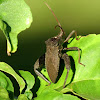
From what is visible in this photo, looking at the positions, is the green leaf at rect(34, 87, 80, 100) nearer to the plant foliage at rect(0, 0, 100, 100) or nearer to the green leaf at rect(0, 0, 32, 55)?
the plant foliage at rect(0, 0, 100, 100)

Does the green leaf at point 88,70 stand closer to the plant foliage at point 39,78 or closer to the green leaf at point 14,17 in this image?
the plant foliage at point 39,78

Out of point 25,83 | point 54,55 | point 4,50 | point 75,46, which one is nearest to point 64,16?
point 54,55

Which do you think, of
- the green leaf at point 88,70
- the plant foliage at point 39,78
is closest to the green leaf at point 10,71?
the plant foliage at point 39,78

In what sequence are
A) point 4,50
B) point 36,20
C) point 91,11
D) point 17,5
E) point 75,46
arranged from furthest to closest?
point 91,11 → point 36,20 → point 4,50 → point 75,46 → point 17,5

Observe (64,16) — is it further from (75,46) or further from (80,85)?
(80,85)

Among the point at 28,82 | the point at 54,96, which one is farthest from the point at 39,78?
the point at 54,96

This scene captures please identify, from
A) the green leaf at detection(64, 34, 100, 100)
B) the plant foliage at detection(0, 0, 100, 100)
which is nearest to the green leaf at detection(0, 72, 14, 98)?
the plant foliage at detection(0, 0, 100, 100)
